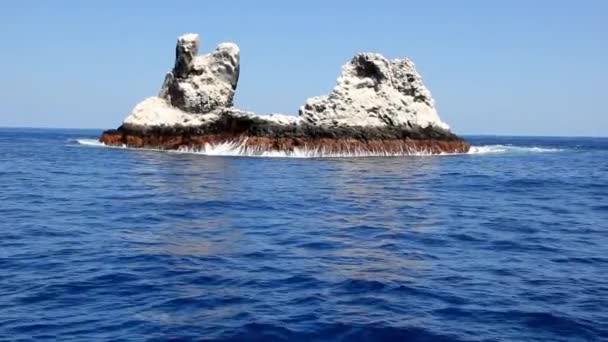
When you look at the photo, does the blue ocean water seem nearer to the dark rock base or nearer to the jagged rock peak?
the dark rock base

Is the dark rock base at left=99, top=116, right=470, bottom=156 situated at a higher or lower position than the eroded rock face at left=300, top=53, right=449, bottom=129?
lower

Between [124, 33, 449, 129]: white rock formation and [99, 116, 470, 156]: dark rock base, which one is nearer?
[99, 116, 470, 156]: dark rock base

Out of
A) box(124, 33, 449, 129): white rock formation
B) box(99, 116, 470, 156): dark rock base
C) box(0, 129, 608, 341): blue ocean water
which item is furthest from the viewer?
box(124, 33, 449, 129): white rock formation

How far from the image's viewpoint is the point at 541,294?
33.4ft

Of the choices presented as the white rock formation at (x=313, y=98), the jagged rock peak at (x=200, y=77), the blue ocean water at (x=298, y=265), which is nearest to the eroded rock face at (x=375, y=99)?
the white rock formation at (x=313, y=98)

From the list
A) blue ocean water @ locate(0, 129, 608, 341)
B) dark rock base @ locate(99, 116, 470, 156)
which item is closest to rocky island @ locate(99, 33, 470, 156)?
dark rock base @ locate(99, 116, 470, 156)

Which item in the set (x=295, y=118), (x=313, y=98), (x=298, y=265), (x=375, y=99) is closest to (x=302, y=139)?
(x=295, y=118)

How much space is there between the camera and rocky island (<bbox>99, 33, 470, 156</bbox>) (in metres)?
52.5

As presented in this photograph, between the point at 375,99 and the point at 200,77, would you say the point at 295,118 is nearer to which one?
the point at 375,99

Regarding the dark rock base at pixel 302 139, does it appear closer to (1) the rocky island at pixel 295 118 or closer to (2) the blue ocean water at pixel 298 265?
(1) the rocky island at pixel 295 118

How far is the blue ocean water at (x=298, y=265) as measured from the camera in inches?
337

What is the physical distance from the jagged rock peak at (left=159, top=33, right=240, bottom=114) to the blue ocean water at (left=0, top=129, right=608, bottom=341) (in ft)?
122

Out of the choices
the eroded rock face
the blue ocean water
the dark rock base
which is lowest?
the blue ocean water

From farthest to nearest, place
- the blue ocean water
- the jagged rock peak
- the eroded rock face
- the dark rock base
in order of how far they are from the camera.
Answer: the jagged rock peak
the eroded rock face
the dark rock base
the blue ocean water
